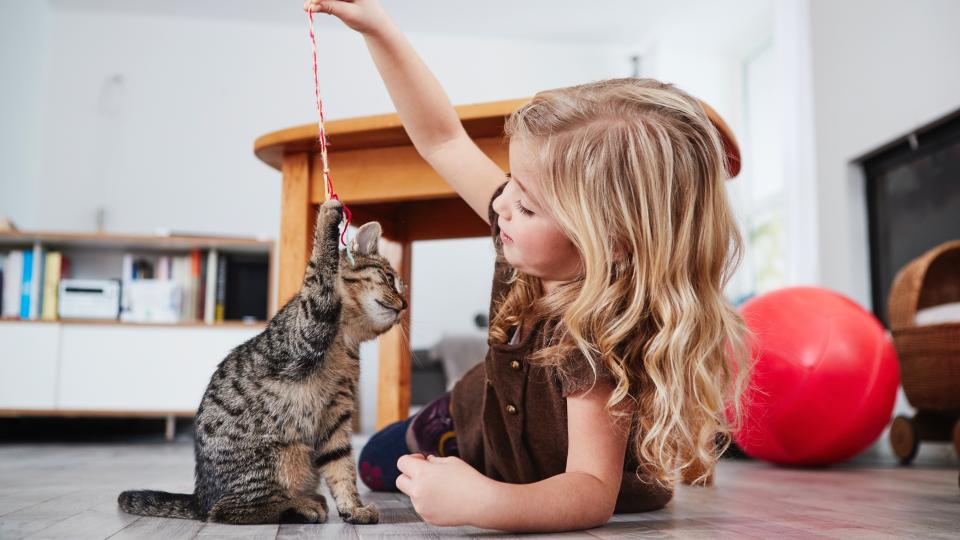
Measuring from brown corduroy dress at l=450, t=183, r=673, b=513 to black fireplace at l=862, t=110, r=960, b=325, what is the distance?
2532mm

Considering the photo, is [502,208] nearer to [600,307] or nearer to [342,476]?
[600,307]

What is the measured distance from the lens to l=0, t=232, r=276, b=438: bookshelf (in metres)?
2.97

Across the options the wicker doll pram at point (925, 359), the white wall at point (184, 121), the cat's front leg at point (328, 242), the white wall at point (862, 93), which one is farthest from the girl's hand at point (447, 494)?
the white wall at point (184, 121)

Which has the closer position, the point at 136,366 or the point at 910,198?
the point at 136,366

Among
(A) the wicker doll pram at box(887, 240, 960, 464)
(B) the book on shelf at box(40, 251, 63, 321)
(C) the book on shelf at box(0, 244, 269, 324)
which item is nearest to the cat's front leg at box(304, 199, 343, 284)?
(A) the wicker doll pram at box(887, 240, 960, 464)

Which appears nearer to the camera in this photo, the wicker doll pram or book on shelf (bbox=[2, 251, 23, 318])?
the wicker doll pram

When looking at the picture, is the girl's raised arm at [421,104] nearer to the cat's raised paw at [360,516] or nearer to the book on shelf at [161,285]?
the cat's raised paw at [360,516]

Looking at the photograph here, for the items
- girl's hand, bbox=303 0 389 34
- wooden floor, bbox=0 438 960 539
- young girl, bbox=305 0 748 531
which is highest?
girl's hand, bbox=303 0 389 34

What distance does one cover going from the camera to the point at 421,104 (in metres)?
1.16

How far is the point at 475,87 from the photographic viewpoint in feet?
18.5

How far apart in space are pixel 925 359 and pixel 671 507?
5.06 feet

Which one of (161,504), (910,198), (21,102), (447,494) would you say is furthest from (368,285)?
(21,102)

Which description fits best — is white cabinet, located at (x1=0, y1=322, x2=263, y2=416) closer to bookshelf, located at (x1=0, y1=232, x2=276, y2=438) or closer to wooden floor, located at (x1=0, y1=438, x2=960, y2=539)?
bookshelf, located at (x1=0, y1=232, x2=276, y2=438)

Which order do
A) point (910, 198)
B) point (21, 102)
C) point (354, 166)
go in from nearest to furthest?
point (354, 166)
point (910, 198)
point (21, 102)
